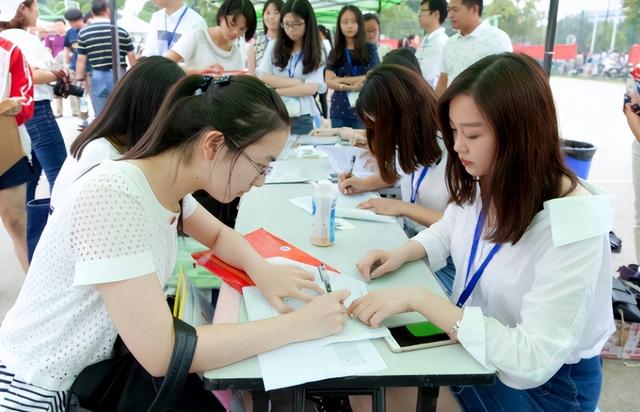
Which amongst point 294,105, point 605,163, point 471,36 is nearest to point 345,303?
point 294,105

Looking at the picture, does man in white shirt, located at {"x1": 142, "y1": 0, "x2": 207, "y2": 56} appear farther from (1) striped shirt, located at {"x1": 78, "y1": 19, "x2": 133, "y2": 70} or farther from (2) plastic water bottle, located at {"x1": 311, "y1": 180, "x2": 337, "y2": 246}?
(2) plastic water bottle, located at {"x1": 311, "y1": 180, "x2": 337, "y2": 246}

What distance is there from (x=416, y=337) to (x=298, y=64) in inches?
103

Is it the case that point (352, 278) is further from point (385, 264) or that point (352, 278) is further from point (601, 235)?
point (601, 235)

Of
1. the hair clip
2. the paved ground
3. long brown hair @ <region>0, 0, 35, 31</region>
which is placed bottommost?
the paved ground

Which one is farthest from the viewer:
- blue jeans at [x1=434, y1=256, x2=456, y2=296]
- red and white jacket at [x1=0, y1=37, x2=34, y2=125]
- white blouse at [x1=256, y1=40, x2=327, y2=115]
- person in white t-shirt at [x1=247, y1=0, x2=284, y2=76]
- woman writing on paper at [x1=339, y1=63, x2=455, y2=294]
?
person in white t-shirt at [x1=247, y1=0, x2=284, y2=76]

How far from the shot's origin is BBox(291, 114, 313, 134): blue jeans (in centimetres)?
323

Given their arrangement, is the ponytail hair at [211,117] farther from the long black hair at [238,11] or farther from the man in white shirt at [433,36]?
the man in white shirt at [433,36]

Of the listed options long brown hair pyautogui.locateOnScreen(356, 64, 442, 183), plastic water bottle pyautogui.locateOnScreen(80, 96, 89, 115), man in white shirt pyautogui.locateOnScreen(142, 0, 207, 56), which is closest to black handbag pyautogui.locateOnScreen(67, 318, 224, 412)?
long brown hair pyautogui.locateOnScreen(356, 64, 442, 183)

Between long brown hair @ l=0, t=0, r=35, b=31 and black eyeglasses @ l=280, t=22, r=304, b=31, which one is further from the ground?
long brown hair @ l=0, t=0, r=35, b=31

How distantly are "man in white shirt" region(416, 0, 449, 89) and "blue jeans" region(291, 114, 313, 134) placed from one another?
1392 mm

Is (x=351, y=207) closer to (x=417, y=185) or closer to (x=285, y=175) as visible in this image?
(x=417, y=185)

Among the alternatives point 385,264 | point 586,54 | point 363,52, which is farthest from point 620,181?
point 385,264

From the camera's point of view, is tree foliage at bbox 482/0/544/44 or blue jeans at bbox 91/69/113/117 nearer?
blue jeans at bbox 91/69/113/117

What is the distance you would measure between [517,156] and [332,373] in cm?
56
